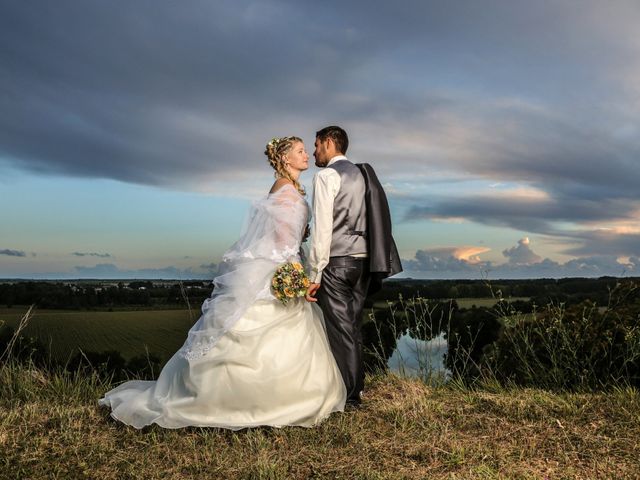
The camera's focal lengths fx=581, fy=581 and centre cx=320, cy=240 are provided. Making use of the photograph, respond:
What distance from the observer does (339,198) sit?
5.91 m

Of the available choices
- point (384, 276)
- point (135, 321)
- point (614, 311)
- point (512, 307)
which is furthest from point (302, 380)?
point (135, 321)

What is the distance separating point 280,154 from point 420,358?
11.3 ft

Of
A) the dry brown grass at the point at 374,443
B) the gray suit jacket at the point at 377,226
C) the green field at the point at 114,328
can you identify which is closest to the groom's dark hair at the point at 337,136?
the gray suit jacket at the point at 377,226

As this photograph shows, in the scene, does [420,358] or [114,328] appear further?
[114,328]

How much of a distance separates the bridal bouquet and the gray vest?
0.63 meters

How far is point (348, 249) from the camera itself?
5.95 m

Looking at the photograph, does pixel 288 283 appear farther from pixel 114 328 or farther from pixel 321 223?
pixel 114 328

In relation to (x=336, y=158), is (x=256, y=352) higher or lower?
lower

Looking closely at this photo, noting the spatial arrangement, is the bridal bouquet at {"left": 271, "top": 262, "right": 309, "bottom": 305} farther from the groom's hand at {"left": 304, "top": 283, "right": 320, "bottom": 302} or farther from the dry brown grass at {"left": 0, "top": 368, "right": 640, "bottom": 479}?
the dry brown grass at {"left": 0, "top": 368, "right": 640, "bottom": 479}

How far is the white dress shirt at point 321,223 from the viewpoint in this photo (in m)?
5.68

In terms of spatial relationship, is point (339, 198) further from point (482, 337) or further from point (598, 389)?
point (482, 337)

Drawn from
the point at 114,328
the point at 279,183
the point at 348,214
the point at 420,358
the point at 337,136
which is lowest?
the point at 114,328

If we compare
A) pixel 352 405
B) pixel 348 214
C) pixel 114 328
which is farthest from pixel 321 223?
pixel 114 328

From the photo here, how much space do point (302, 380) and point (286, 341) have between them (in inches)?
15.5
